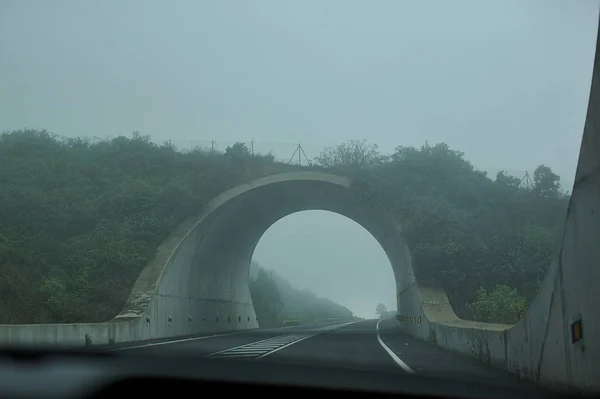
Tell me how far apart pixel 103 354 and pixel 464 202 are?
96.8 feet

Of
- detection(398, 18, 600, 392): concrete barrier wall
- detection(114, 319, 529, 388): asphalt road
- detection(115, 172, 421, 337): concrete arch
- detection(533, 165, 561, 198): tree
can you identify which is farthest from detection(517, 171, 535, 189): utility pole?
detection(398, 18, 600, 392): concrete barrier wall

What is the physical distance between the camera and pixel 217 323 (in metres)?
37.2

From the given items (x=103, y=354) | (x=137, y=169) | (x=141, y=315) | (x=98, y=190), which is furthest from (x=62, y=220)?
(x=103, y=354)

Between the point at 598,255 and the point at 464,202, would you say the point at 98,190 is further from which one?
the point at 598,255

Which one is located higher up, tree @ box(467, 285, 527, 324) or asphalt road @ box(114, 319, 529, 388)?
tree @ box(467, 285, 527, 324)

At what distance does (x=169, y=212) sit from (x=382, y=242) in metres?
16.2

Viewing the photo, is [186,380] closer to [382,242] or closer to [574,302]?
[574,302]

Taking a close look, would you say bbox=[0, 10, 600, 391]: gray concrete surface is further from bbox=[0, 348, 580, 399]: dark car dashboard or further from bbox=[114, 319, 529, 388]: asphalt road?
bbox=[0, 348, 580, 399]: dark car dashboard

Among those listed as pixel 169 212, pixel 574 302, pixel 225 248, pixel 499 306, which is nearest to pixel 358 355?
pixel 574 302

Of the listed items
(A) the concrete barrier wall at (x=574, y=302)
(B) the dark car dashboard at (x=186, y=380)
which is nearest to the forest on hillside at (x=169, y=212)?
(A) the concrete barrier wall at (x=574, y=302)

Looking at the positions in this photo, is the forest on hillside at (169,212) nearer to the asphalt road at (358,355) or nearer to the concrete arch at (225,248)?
the concrete arch at (225,248)

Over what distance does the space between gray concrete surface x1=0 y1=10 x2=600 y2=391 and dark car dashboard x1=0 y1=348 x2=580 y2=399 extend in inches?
81.8

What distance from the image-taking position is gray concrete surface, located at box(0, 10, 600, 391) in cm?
760

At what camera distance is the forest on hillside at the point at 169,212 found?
90.6 feet
